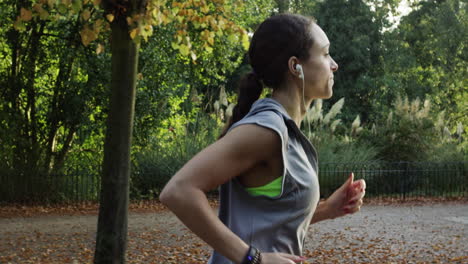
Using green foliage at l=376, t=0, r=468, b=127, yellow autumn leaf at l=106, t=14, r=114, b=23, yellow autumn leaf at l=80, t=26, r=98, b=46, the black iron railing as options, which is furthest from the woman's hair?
green foliage at l=376, t=0, r=468, b=127

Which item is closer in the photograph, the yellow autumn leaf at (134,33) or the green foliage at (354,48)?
the yellow autumn leaf at (134,33)

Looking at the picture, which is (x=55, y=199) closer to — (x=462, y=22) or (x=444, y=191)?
(x=444, y=191)

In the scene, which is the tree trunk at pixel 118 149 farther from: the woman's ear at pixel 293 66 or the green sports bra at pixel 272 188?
the green sports bra at pixel 272 188

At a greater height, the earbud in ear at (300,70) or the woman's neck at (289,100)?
the earbud in ear at (300,70)

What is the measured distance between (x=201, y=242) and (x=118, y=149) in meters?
3.38

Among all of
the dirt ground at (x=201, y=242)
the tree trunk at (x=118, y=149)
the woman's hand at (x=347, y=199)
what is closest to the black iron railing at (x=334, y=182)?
the dirt ground at (x=201, y=242)

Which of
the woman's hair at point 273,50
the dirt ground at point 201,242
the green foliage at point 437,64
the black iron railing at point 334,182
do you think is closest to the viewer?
the woman's hair at point 273,50

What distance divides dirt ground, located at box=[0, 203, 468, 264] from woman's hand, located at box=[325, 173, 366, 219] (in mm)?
5673

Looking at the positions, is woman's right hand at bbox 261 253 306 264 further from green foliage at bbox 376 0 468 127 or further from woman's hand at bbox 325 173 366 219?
green foliage at bbox 376 0 468 127

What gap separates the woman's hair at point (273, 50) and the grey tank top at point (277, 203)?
7.2 inches

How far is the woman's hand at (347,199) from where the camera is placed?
1.99 meters

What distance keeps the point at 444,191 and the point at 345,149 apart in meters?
3.11

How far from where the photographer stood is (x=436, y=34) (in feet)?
117

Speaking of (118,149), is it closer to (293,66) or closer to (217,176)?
(293,66)
